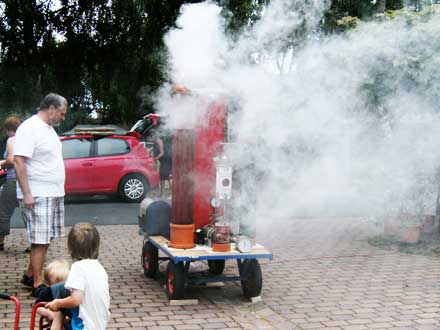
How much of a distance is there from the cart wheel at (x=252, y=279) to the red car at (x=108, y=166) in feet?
25.5

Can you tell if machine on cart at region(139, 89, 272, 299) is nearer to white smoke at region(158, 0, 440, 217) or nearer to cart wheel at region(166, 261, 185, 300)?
cart wheel at region(166, 261, 185, 300)

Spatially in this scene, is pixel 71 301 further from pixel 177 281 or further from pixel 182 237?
pixel 182 237

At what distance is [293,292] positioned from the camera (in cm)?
617

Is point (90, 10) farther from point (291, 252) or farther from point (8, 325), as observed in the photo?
point (8, 325)

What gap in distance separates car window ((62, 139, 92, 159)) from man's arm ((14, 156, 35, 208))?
763 cm

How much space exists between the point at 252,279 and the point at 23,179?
2.19 m

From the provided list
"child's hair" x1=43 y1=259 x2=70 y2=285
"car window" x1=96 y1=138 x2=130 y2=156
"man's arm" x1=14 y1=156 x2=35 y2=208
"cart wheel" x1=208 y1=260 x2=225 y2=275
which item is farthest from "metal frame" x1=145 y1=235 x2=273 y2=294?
"car window" x1=96 y1=138 x2=130 y2=156

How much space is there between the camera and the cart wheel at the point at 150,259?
6566mm

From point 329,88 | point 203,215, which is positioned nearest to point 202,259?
point 203,215

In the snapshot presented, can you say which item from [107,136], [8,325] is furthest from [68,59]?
[8,325]

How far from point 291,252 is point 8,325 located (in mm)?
4077

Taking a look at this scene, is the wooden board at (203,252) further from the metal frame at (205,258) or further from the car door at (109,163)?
the car door at (109,163)

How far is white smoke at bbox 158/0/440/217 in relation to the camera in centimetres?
654

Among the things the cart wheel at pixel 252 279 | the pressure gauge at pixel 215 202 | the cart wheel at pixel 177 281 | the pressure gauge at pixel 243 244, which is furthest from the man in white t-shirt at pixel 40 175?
the cart wheel at pixel 252 279
